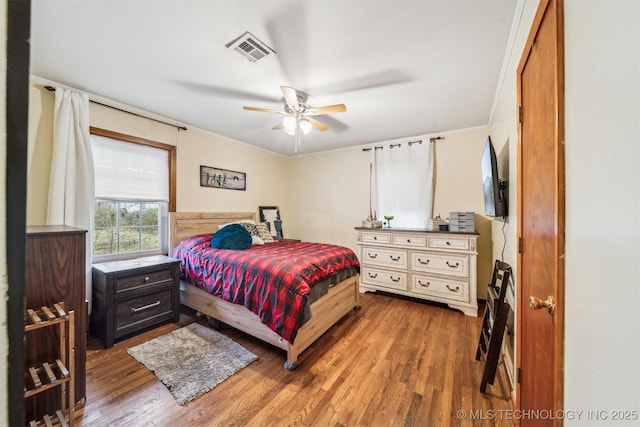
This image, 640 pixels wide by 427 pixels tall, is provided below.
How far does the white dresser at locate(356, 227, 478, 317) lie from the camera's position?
2.97m

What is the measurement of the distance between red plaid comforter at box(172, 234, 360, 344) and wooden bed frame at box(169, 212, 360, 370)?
14 cm

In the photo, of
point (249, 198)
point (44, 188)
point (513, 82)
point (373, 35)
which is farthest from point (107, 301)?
point (513, 82)

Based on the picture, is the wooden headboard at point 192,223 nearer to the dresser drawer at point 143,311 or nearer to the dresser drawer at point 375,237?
the dresser drawer at point 143,311

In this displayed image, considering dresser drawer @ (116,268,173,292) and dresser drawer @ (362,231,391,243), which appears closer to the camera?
dresser drawer @ (116,268,173,292)

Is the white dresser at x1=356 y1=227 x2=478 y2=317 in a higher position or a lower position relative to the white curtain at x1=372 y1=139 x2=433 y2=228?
lower

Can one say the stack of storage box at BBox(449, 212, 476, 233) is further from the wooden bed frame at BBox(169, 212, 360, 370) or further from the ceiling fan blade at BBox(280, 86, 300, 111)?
the ceiling fan blade at BBox(280, 86, 300, 111)

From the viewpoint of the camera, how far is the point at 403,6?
4.66ft

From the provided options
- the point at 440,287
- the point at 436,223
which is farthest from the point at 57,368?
the point at 436,223

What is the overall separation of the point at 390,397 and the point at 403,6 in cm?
249

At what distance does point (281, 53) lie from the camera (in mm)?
1829

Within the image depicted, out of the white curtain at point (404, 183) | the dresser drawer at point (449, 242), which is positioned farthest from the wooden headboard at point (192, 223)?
the dresser drawer at point (449, 242)

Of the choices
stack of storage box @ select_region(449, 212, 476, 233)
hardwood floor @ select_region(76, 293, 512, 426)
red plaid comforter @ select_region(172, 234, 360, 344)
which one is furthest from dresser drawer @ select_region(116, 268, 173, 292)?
stack of storage box @ select_region(449, 212, 476, 233)

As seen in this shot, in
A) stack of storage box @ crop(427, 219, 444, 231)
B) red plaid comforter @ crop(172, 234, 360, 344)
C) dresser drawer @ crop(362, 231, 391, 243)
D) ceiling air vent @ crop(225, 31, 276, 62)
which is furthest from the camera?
dresser drawer @ crop(362, 231, 391, 243)

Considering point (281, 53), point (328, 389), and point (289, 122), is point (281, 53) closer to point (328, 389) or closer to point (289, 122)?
point (289, 122)
